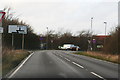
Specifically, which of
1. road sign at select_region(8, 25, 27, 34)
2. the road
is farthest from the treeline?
the road

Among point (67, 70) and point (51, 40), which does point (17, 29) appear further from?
point (67, 70)

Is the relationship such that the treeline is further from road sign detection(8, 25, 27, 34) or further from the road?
the road

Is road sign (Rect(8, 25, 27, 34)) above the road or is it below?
above

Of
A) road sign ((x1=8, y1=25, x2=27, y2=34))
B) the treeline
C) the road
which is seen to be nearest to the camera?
the road

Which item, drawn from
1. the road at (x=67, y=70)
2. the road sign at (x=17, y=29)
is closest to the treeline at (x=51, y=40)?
the road sign at (x=17, y=29)

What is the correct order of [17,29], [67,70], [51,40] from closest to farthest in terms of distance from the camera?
[67,70] < [17,29] < [51,40]

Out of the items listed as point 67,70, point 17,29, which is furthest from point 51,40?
point 67,70

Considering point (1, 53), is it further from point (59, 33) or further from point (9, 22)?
point (59, 33)

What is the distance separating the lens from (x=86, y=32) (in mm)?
90000

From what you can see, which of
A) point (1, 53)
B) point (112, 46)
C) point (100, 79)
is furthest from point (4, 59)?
point (112, 46)

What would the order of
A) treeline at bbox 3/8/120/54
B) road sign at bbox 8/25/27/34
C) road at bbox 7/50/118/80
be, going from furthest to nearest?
road sign at bbox 8/25/27/34 < treeline at bbox 3/8/120/54 < road at bbox 7/50/118/80

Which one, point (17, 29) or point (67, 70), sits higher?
point (17, 29)

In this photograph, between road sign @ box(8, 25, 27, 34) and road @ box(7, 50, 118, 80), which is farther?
road sign @ box(8, 25, 27, 34)

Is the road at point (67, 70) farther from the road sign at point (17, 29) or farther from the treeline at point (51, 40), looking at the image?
the road sign at point (17, 29)
